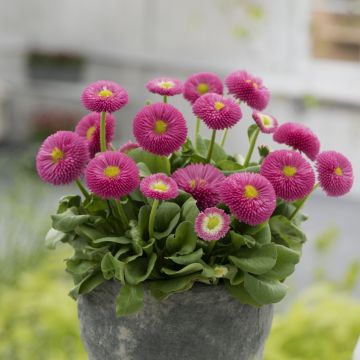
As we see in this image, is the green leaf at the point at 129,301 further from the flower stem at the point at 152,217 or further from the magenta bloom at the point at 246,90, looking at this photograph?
the magenta bloom at the point at 246,90

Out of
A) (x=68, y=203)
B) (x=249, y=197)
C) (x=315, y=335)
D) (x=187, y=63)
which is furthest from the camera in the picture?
(x=187, y=63)

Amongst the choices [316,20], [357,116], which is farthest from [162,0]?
[357,116]

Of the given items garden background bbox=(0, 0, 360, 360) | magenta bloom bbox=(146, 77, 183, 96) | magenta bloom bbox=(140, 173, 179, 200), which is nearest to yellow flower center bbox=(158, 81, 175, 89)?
magenta bloom bbox=(146, 77, 183, 96)

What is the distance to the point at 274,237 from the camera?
679mm

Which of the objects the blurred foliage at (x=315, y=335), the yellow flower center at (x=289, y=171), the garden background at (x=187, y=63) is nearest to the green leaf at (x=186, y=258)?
the yellow flower center at (x=289, y=171)

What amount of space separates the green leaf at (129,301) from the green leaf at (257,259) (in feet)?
0.28

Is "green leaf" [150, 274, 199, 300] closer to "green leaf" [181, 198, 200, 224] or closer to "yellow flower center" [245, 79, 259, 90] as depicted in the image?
"green leaf" [181, 198, 200, 224]

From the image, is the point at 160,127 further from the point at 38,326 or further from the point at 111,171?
the point at 38,326

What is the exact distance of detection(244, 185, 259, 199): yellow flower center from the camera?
0.58m

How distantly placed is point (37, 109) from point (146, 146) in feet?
14.2

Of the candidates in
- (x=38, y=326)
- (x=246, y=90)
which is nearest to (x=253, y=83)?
(x=246, y=90)

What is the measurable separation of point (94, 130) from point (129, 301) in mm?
178

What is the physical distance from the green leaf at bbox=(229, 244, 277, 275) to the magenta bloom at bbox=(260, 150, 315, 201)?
0.05 m

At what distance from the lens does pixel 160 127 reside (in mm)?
607
